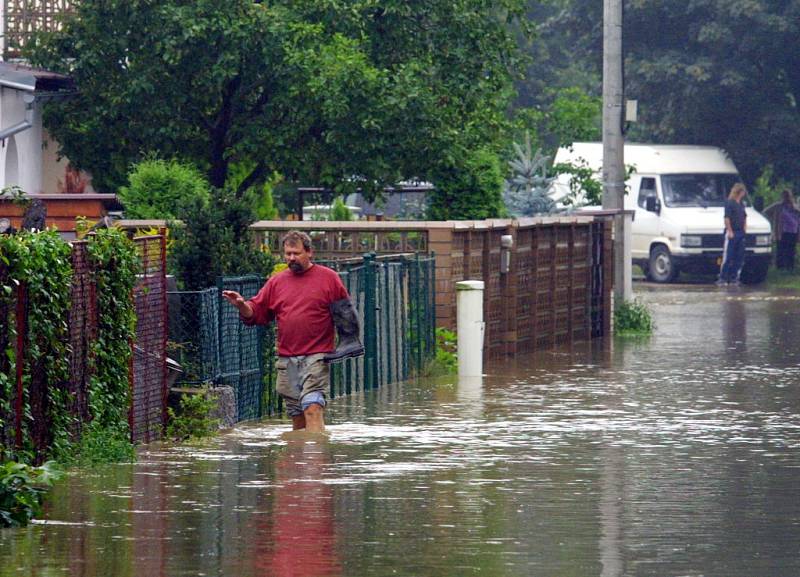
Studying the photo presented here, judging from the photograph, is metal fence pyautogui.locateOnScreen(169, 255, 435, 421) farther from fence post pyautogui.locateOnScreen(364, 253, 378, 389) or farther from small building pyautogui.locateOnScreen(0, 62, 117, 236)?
small building pyautogui.locateOnScreen(0, 62, 117, 236)

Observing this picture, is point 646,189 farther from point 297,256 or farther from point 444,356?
point 297,256

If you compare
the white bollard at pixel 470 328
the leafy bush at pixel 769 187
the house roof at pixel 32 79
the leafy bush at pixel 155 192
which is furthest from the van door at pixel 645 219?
the white bollard at pixel 470 328

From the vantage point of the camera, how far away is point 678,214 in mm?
41344

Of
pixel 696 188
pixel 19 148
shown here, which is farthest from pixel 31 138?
pixel 696 188

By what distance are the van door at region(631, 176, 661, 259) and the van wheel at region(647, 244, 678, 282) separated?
0.62ft

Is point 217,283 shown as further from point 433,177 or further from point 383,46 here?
point 383,46

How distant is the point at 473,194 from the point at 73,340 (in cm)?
1163

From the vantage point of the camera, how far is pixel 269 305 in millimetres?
15344

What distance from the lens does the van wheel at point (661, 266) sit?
137 ft

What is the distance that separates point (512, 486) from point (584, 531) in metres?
1.83

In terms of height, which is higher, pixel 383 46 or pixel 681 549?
pixel 383 46

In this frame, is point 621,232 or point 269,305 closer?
point 269,305

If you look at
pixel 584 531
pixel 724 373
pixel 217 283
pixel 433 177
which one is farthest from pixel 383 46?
pixel 584 531

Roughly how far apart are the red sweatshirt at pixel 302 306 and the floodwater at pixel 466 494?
0.73 m
